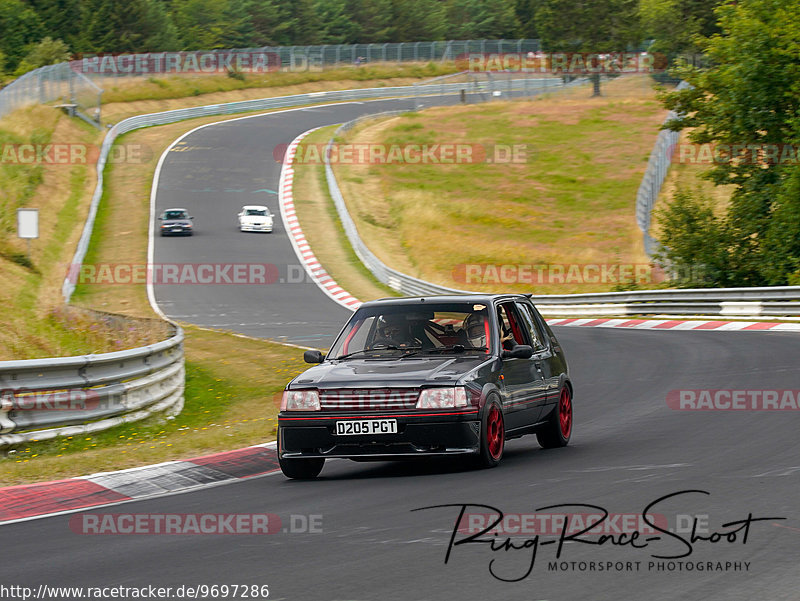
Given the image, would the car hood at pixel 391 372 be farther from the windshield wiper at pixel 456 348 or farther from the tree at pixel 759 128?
the tree at pixel 759 128

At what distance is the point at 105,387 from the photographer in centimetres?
1243

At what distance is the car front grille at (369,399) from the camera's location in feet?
29.6

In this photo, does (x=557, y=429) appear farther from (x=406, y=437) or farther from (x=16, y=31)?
(x=16, y=31)

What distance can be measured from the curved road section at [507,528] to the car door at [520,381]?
1.30 feet

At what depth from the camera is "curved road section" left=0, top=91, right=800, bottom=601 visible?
5578mm

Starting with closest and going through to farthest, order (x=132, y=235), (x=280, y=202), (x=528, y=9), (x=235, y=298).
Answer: (x=235, y=298)
(x=132, y=235)
(x=280, y=202)
(x=528, y=9)

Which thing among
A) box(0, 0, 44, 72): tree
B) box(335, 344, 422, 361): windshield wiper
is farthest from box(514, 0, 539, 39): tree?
box(335, 344, 422, 361): windshield wiper

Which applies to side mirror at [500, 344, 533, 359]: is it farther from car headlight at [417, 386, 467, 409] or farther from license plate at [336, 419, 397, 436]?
license plate at [336, 419, 397, 436]

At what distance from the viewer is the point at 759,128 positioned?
108 feet

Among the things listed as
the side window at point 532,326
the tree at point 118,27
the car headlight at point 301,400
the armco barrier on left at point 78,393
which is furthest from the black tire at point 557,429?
the tree at point 118,27

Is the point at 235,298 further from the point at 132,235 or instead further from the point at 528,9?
the point at 528,9

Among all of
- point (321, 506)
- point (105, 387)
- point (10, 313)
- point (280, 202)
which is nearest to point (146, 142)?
point (280, 202)

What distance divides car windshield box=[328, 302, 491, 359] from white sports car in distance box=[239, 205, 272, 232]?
1363 inches

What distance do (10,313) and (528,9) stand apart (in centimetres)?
12206
